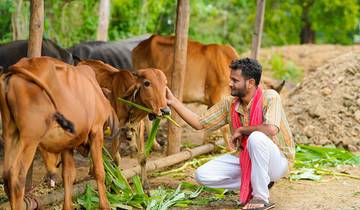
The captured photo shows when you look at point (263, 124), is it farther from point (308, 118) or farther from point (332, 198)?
point (308, 118)

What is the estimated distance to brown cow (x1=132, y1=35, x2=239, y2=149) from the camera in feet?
35.9

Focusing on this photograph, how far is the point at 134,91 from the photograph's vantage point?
7852 mm

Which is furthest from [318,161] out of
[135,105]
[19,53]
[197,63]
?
[19,53]

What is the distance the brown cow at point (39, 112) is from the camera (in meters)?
5.64

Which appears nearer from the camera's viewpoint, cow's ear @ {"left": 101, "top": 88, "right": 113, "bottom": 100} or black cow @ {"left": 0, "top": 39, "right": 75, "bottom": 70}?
cow's ear @ {"left": 101, "top": 88, "right": 113, "bottom": 100}

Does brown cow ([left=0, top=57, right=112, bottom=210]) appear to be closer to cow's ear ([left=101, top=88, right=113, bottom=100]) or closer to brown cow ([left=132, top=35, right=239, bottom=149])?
cow's ear ([left=101, top=88, right=113, bottom=100])

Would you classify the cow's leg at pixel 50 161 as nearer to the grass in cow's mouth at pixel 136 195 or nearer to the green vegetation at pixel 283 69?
the grass in cow's mouth at pixel 136 195

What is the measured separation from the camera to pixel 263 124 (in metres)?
6.72

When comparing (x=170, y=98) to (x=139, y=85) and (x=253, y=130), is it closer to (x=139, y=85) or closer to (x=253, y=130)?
(x=139, y=85)

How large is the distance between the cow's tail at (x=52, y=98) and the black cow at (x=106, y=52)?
23.0ft

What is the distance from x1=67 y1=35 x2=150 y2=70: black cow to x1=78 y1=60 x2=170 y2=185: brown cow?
14.9 feet

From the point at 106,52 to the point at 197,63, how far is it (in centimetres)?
280

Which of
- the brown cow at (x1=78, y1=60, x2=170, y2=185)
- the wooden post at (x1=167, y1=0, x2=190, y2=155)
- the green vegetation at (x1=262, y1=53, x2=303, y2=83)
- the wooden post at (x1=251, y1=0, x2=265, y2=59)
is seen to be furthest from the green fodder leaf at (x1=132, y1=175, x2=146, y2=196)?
the green vegetation at (x1=262, y1=53, x2=303, y2=83)

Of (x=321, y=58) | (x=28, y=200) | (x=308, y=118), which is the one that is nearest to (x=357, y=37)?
(x=321, y=58)
